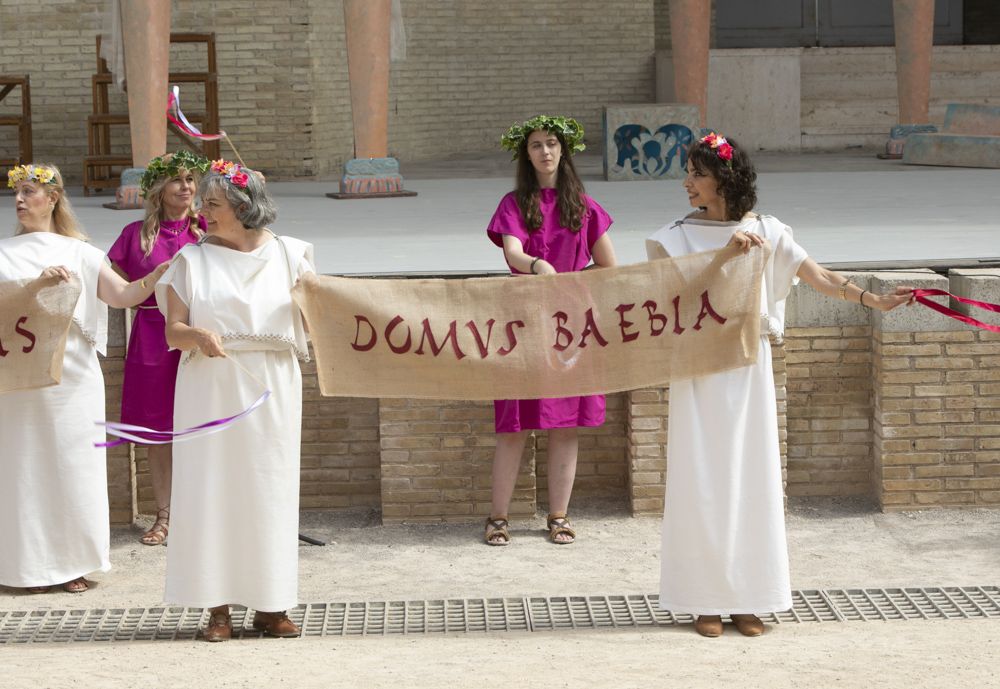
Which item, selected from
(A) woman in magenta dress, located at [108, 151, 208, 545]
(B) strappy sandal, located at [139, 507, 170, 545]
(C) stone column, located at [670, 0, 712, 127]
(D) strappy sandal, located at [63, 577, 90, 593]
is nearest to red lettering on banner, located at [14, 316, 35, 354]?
(A) woman in magenta dress, located at [108, 151, 208, 545]

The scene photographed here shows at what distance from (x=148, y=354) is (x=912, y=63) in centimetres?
1183

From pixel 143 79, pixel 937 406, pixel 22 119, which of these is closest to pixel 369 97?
pixel 143 79

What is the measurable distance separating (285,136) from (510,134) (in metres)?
10.0

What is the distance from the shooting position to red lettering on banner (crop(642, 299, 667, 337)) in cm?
547

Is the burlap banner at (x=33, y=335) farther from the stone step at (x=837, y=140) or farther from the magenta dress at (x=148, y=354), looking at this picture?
the stone step at (x=837, y=140)

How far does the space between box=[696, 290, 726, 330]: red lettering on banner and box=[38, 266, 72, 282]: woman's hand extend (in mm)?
2431

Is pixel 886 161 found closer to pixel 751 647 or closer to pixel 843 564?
pixel 843 564

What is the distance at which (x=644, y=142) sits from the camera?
1453cm

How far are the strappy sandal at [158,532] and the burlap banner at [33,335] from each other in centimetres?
124

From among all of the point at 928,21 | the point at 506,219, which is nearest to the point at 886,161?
the point at 928,21

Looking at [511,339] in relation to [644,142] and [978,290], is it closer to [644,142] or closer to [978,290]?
[978,290]

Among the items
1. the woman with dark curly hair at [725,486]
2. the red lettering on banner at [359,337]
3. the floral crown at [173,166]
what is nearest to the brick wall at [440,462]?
the floral crown at [173,166]

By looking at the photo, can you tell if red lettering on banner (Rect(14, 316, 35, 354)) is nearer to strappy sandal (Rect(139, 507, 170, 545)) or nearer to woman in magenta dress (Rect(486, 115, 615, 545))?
strappy sandal (Rect(139, 507, 170, 545))

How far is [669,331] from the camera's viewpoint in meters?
5.45
